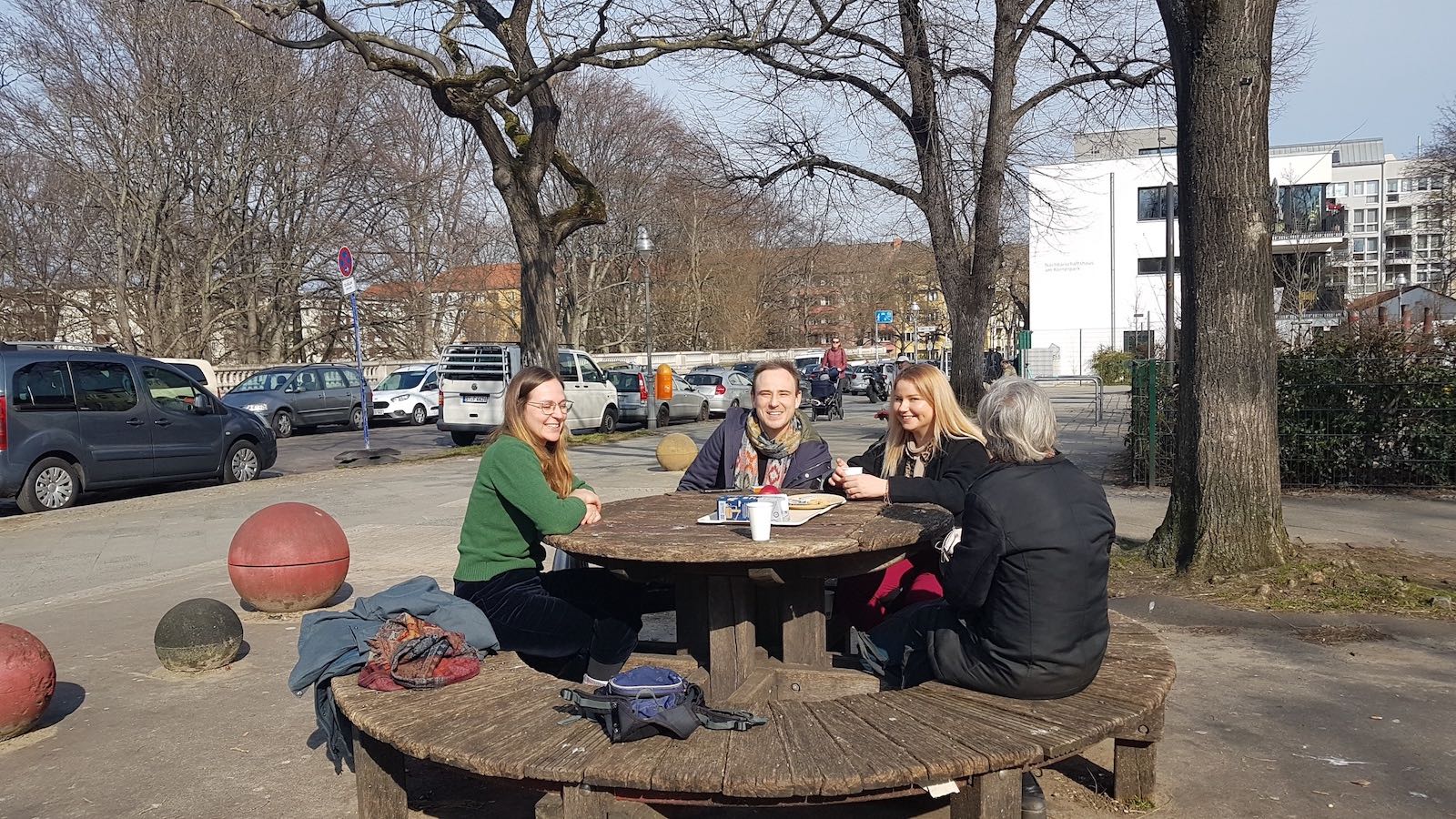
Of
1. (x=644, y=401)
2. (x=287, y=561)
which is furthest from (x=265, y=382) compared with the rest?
(x=287, y=561)

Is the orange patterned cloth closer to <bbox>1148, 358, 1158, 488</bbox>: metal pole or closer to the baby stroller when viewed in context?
<bbox>1148, 358, 1158, 488</bbox>: metal pole

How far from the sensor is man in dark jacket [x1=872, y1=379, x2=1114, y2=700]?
3.70 meters

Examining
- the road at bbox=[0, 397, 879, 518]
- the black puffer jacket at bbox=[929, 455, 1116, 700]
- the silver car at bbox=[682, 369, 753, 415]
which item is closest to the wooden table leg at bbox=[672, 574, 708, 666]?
the black puffer jacket at bbox=[929, 455, 1116, 700]

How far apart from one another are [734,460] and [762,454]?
6.4 inches

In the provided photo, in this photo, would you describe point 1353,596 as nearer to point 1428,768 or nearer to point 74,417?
point 1428,768

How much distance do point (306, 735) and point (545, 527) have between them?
1807 millimetres

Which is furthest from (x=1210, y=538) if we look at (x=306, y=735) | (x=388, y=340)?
(x=388, y=340)

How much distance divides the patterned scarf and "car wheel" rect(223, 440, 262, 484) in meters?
12.0

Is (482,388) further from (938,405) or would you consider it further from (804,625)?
(804,625)

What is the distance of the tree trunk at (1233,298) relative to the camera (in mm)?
7781

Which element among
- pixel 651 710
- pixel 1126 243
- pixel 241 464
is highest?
pixel 1126 243

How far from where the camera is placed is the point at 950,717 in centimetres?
360

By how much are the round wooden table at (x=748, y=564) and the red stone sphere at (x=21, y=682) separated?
2782mm

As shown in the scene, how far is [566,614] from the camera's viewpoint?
4.76m
